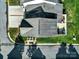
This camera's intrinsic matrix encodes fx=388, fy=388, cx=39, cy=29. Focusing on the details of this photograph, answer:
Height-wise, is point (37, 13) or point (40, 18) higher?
point (37, 13)

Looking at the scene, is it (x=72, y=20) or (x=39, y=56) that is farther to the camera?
(x=72, y=20)

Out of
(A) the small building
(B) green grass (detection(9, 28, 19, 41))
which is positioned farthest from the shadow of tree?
(B) green grass (detection(9, 28, 19, 41))

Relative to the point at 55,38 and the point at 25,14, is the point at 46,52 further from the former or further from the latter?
the point at 25,14

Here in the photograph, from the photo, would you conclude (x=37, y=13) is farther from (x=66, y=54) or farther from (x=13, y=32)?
(x=66, y=54)

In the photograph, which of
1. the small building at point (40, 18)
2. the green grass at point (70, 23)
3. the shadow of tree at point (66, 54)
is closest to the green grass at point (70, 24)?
the green grass at point (70, 23)

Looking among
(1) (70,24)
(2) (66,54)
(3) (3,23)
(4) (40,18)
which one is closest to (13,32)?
(3) (3,23)

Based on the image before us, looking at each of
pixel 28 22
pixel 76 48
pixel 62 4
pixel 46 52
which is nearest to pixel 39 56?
pixel 46 52

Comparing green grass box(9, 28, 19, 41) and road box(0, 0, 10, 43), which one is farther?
green grass box(9, 28, 19, 41)

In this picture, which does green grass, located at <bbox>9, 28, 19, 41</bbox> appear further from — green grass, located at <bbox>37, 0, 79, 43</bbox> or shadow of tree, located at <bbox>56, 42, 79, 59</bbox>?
shadow of tree, located at <bbox>56, 42, 79, 59</bbox>
